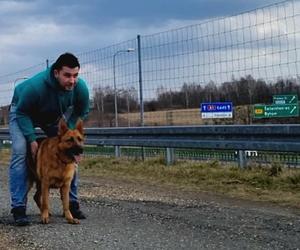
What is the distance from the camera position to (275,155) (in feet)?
33.7

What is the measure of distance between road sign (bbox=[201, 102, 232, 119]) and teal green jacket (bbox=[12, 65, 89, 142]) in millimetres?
9006

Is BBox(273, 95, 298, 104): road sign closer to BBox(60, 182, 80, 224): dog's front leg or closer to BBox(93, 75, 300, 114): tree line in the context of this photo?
BBox(93, 75, 300, 114): tree line

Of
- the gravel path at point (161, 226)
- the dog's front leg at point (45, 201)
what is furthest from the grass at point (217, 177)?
the dog's front leg at point (45, 201)

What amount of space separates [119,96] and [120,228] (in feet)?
37.7

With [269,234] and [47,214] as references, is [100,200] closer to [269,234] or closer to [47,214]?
[47,214]

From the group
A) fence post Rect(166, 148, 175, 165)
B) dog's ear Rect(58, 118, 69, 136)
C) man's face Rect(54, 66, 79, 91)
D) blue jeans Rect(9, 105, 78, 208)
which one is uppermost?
man's face Rect(54, 66, 79, 91)

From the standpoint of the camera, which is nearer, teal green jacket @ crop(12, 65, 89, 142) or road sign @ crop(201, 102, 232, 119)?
teal green jacket @ crop(12, 65, 89, 142)

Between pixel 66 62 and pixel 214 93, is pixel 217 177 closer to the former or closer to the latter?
pixel 66 62

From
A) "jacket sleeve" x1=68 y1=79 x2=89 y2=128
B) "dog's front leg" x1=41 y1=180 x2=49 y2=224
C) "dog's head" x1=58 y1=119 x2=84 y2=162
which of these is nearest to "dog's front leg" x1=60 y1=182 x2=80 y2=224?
"dog's front leg" x1=41 y1=180 x2=49 y2=224

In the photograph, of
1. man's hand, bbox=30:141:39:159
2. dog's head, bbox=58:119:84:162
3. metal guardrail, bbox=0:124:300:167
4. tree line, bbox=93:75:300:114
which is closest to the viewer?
dog's head, bbox=58:119:84:162

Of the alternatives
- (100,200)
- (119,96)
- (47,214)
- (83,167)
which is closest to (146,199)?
(100,200)

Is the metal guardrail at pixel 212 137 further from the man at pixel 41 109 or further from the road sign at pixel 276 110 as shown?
the man at pixel 41 109

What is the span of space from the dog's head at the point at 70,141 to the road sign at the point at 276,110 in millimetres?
7884

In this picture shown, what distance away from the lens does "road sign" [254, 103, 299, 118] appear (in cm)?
1301
